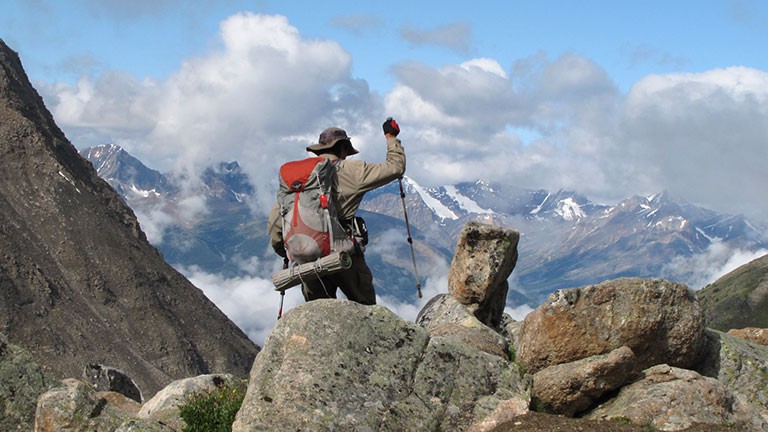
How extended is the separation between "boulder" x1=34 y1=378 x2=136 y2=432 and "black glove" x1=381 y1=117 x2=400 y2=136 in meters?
7.37

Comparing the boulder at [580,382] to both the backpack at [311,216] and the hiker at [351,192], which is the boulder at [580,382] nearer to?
the hiker at [351,192]

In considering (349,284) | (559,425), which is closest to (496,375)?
(559,425)

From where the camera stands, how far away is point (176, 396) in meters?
18.2

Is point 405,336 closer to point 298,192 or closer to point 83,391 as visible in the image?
point 298,192

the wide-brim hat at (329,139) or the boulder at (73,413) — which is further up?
the wide-brim hat at (329,139)

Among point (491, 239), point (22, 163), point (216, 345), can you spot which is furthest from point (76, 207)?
point (491, 239)

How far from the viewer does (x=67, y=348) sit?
150m

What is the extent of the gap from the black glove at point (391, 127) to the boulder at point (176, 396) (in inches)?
266

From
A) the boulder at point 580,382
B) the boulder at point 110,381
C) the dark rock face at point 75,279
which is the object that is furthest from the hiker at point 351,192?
the dark rock face at point 75,279

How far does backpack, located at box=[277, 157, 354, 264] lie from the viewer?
1527 centimetres

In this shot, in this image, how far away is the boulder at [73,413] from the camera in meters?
16.0

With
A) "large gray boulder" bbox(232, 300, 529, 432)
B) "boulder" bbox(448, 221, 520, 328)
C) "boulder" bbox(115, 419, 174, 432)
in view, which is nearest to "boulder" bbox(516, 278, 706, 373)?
"large gray boulder" bbox(232, 300, 529, 432)

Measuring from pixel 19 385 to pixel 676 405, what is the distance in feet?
42.9

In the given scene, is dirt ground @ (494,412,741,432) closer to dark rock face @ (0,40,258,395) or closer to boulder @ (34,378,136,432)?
boulder @ (34,378,136,432)
